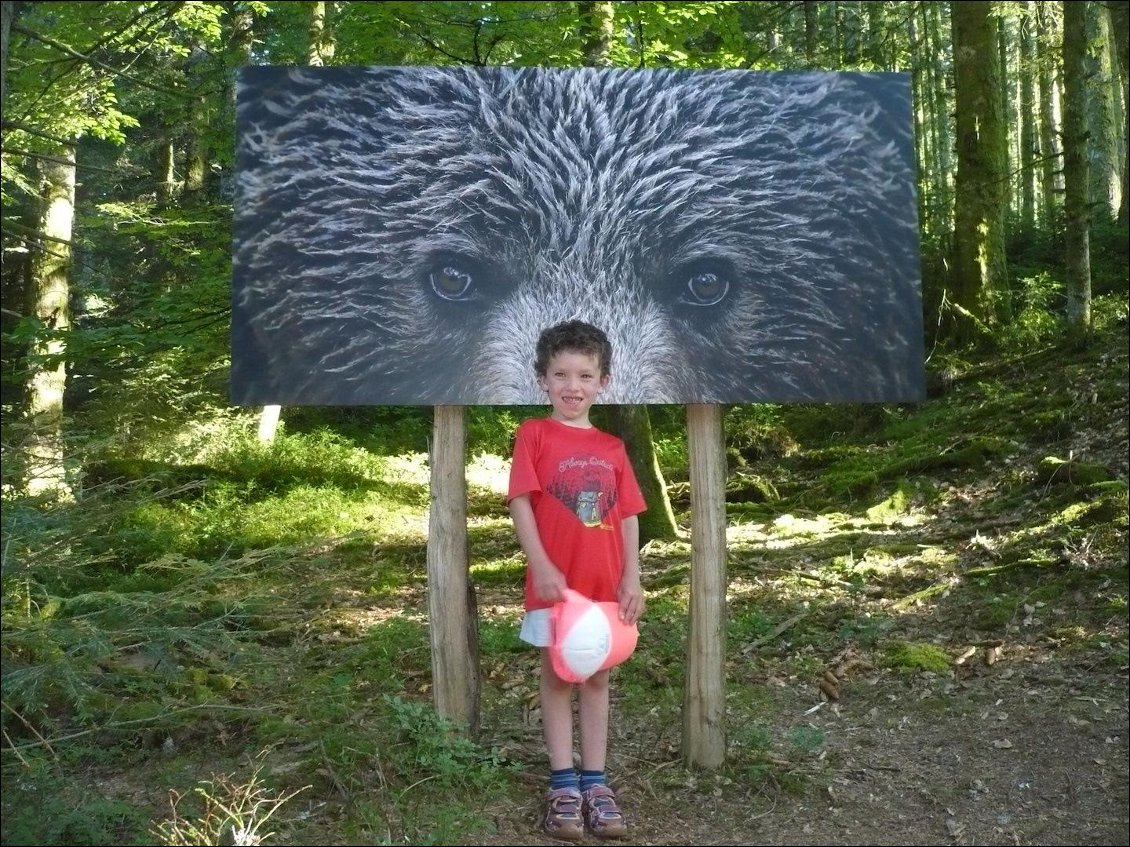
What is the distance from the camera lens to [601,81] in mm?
4492

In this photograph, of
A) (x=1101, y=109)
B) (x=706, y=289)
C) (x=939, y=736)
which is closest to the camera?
(x=706, y=289)

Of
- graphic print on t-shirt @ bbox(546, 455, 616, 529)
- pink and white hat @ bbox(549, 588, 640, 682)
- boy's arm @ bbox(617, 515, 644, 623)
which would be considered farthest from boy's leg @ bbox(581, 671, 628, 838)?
graphic print on t-shirt @ bbox(546, 455, 616, 529)

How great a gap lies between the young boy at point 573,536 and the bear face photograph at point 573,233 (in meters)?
0.21

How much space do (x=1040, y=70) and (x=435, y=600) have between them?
1268cm

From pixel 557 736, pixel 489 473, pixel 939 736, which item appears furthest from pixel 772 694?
pixel 489 473

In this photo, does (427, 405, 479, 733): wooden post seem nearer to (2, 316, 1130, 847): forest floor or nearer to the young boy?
(2, 316, 1130, 847): forest floor

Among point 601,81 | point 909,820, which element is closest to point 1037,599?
point 909,820

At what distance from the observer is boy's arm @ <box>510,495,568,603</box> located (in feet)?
13.0

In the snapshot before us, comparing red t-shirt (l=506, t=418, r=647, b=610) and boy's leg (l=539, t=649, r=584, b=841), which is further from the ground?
red t-shirt (l=506, t=418, r=647, b=610)

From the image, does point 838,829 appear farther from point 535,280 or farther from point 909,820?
point 535,280

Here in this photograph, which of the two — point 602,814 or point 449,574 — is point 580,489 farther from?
point 602,814

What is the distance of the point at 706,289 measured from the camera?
449 cm

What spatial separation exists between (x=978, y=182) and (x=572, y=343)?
936 cm

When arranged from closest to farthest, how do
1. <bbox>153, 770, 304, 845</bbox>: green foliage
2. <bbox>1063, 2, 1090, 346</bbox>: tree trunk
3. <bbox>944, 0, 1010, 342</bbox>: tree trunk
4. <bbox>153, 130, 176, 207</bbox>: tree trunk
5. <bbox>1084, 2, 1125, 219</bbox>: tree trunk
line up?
<bbox>153, 770, 304, 845</bbox>: green foliage, <bbox>1063, 2, 1090, 346</bbox>: tree trunk, <bbox>944, 0, 1010, 342</bbox>: tree trunk, <bbox>1084, 2, 1125, 219</bbox>: tree trunk, <bbox>153, 130, 176, 207</bbox>: tree trunk
